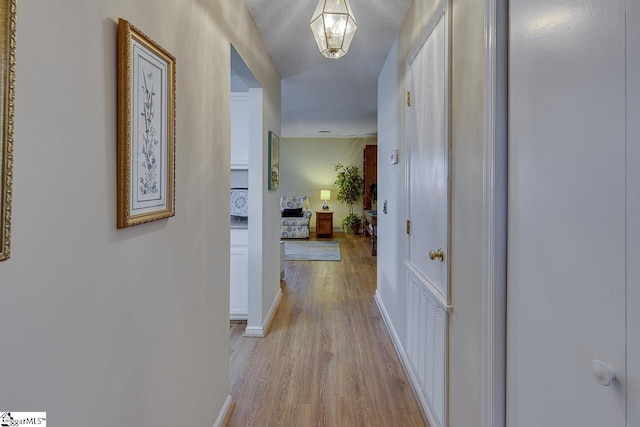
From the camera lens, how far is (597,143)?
825mm

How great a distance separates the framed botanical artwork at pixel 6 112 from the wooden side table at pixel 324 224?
340 inches

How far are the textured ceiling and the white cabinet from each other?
1.70 meters

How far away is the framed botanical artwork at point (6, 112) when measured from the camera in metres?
0.62

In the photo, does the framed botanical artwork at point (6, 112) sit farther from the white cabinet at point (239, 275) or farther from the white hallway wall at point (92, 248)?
the white cabinet at point (239, 275)

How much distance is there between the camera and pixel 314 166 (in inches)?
400

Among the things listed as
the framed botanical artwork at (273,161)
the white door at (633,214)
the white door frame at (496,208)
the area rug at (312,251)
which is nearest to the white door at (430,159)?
the white door frame at (496,208)

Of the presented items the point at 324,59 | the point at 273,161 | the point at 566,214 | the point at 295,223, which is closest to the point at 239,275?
the point at 273,161

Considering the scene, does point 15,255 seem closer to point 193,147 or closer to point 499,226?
point 193,147

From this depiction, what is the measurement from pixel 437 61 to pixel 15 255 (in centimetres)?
Answer: 185

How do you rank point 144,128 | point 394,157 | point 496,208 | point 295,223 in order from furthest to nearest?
point 295,223 < point 394,157 < point 496,208 < point 144,128

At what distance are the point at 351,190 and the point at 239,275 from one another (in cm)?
663

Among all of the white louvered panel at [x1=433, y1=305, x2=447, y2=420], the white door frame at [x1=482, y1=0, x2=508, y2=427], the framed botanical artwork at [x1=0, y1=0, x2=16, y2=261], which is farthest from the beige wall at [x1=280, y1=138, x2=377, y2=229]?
the framed botanical artwork at [x1=0, y1=0, x2=16, y2=261]

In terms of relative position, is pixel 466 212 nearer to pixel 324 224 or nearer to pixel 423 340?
pixel 423 340

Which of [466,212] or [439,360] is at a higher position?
[466,212]
